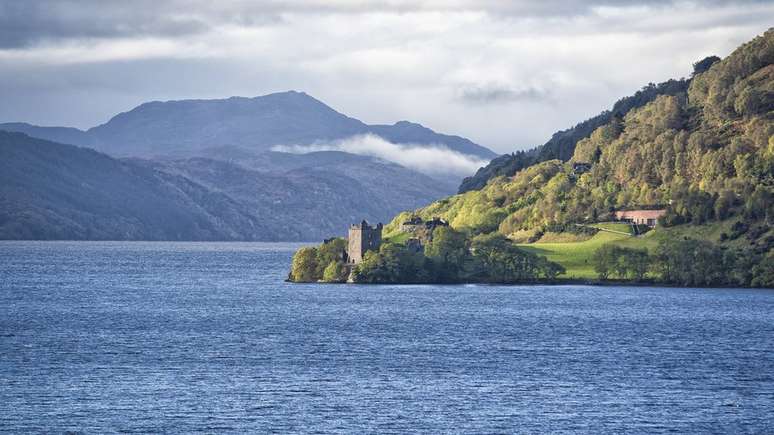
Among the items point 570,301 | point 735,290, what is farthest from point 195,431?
point 735,290

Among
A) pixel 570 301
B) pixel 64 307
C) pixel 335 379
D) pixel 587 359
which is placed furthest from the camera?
pixel 570 301

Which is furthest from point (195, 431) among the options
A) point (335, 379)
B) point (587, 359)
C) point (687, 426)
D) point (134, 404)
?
point (587, 359)

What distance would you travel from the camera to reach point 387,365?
3871 inches

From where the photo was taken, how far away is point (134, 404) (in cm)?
7806

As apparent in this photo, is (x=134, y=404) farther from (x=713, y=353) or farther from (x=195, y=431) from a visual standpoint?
(x=713, y=353)

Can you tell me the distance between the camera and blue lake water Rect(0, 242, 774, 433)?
246 ft

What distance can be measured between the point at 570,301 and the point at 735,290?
31.1 meters

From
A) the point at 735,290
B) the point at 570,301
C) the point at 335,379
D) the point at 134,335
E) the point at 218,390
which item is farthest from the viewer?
the point at 735,290

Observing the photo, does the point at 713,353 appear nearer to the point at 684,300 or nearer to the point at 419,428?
the point at 419,428

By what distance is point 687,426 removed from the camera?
242 ft

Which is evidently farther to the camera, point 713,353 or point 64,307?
point 64,307

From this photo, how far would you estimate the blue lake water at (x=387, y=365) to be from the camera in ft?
246

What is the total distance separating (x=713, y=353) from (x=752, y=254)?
287ft

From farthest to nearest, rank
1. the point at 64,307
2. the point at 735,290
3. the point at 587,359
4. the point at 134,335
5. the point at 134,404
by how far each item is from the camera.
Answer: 1. the point at 735,290
2. the point at 64,307
3. the point at 134,335
4. the point at 587,359
5. the point at 134,404
